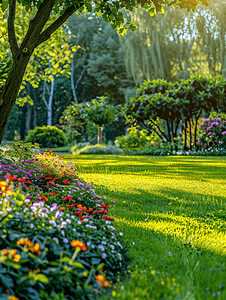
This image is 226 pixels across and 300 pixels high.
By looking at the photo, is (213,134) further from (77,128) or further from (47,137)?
(47,137)

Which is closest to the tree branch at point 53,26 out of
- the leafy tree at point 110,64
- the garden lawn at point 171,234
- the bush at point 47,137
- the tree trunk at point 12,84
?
the tree trunk at point 12,84

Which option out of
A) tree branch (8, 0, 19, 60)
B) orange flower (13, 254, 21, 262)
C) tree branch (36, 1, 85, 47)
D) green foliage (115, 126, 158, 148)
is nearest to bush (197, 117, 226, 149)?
green foliage (115, 126, 158, 148)

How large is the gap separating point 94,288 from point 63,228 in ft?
1.43

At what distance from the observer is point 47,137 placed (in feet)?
64.0

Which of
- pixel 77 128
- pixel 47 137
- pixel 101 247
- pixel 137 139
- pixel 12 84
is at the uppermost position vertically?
pixel 77 128

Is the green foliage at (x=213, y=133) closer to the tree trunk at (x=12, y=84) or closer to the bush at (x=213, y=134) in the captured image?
the bush at (x=213, y=134)

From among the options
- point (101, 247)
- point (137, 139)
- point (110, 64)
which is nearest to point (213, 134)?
point (137, 139)

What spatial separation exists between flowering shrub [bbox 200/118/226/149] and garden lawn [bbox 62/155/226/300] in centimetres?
611

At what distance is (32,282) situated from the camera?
1.36 metres

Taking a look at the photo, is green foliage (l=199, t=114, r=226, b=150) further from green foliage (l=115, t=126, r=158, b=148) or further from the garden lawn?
the garden lawn

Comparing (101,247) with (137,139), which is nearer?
(101,247)

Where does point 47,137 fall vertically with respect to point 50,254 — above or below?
above

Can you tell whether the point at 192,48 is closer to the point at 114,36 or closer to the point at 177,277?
the point at 114,36

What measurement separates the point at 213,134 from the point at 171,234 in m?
9.15
